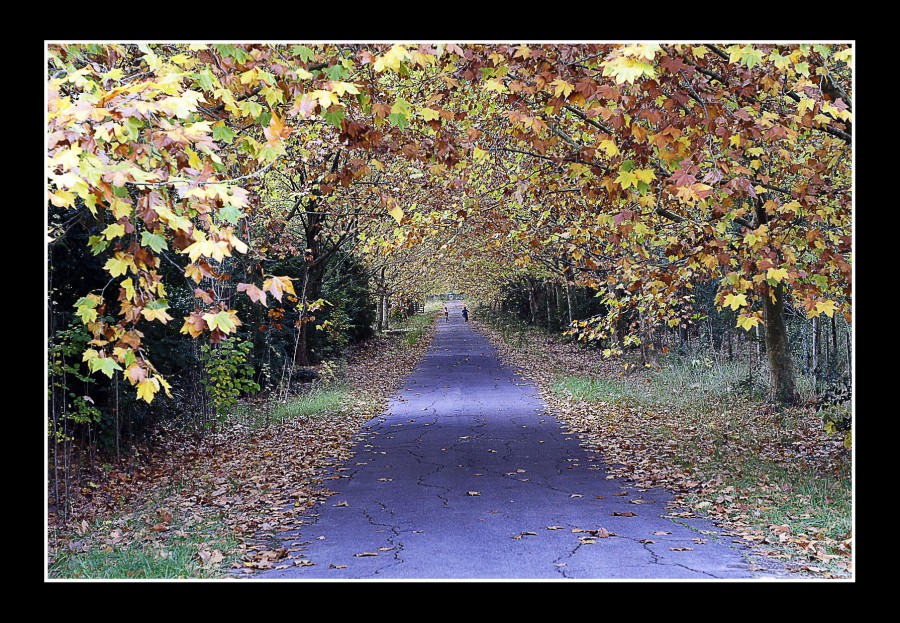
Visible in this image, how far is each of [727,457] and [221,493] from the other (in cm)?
582

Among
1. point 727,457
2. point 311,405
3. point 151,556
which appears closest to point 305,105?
point 151,556

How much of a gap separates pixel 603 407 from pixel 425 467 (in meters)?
6.05

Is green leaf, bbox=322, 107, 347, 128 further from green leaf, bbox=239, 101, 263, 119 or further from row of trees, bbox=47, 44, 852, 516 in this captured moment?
green leaf, bbox=239, 101, 263, 119

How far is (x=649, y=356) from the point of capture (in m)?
19.6

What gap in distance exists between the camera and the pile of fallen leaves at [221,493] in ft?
20.3

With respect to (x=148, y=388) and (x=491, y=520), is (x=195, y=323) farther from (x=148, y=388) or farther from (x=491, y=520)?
(x=491, y=520)

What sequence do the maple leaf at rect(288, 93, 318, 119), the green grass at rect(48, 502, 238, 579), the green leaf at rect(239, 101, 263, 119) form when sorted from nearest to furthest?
the maple leaf at rect(288, 93, 318, 119)
the green leaf at rect(239, 101, 263, 119)
the green grass at rect(48, 502, 238, 579)

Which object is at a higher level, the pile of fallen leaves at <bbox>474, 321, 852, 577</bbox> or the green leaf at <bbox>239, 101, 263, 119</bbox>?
the green leaf at <bbox>239, 101, 263, 119</bbox>

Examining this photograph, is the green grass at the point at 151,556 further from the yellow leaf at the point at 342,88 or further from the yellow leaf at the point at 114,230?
the yellow leaf at the point at 342,88

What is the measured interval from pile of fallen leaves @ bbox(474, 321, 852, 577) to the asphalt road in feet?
1.07

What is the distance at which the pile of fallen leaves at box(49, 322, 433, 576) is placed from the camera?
618 cm

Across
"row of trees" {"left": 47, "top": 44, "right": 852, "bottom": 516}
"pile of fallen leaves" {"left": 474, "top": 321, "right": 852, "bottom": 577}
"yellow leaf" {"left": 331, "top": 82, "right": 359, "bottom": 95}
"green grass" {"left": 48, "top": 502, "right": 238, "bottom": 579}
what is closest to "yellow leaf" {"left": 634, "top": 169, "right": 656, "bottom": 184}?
"row of trees" {"left": 47, "top": 44, "right": 852, "bottom": 516}
